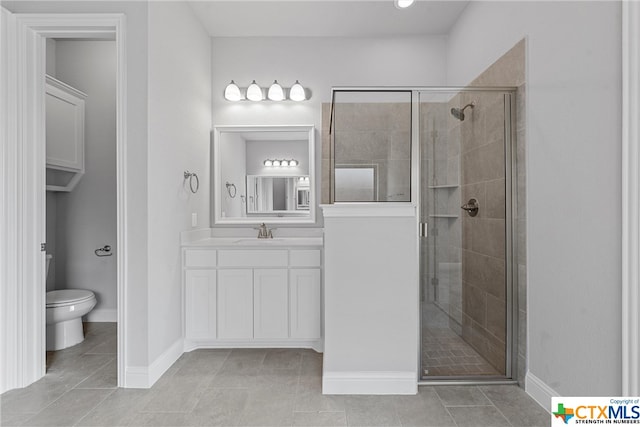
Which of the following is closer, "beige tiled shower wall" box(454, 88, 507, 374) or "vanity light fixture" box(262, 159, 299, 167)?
"beige tiled shower wall" box(454, 88, 507, 374)

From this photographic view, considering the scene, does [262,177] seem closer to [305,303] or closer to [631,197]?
[305,303]

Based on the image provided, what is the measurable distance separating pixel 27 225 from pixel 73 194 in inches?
53.7

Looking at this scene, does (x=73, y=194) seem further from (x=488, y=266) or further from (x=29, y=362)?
(x=488, y=266)

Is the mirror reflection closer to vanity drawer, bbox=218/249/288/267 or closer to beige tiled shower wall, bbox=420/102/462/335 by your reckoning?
vanity drawer, bbox=218/249/288/267

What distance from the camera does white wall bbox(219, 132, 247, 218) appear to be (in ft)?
11.1

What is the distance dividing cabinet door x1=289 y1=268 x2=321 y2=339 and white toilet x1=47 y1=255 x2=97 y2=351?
5.47ft

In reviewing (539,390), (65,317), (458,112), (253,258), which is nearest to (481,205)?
(458,112)

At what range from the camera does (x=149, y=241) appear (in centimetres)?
216

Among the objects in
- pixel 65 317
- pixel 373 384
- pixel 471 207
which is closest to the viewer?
pixel 373 384

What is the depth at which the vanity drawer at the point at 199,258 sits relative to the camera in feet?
8.88

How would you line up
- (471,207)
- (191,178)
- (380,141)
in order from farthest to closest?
1. (191,178)
2. (380,141)
3. (471,207)

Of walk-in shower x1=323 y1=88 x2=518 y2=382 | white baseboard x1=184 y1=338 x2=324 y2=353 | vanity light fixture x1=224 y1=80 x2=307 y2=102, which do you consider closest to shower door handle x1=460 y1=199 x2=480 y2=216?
walk-in shower x1=323 y1=88 x2=518 y2=382

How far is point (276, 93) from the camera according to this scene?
3.23 meters

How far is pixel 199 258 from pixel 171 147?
852 mm
